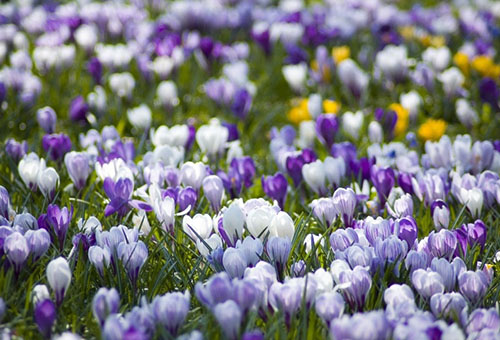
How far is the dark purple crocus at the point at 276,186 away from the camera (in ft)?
9.14

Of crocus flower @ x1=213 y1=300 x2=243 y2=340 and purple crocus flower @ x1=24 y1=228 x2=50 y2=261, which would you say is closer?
crocus flower @ x1=213 y1=300 x2=243 y2=340

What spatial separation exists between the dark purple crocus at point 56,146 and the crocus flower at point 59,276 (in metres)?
1.28

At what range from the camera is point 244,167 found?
3016 millimetres

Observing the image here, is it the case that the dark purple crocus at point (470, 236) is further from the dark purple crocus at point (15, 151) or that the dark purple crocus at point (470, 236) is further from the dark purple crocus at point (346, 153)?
the dark purple crocus at point (15, 151)

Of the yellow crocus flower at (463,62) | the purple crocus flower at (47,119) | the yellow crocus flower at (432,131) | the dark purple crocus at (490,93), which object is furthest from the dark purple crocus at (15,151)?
the yellow crocus flower at (463,62)

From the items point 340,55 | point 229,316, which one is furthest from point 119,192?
point 340,55

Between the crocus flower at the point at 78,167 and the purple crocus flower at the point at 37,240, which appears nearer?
the purple crocus flower at the point at 37,240

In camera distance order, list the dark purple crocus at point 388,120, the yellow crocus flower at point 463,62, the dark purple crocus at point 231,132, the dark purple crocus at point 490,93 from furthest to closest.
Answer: the yellow crocus flower at point 463,62 < the dark purple crocus at point 490,93 < the dark purple crocus at point 388,120 < the dark purple crocus at point 231,132

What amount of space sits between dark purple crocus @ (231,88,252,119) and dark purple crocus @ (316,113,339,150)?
2.11 feet

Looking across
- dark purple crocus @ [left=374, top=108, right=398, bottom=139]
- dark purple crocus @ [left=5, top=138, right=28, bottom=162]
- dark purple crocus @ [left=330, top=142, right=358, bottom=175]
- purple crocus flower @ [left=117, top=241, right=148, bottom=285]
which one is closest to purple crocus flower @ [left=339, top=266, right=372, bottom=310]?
purple crocus flower @ [left=117, top=241, right=148, bottom=285]

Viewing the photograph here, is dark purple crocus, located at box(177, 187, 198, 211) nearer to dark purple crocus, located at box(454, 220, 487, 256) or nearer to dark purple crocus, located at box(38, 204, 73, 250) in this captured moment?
dark purple crocus, located at box(38, 204, 73, 250)

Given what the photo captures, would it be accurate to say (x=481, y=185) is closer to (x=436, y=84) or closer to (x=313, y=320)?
(x=313, y=320)

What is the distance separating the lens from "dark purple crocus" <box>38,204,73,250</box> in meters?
2.27

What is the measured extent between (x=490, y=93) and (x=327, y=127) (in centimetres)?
135
